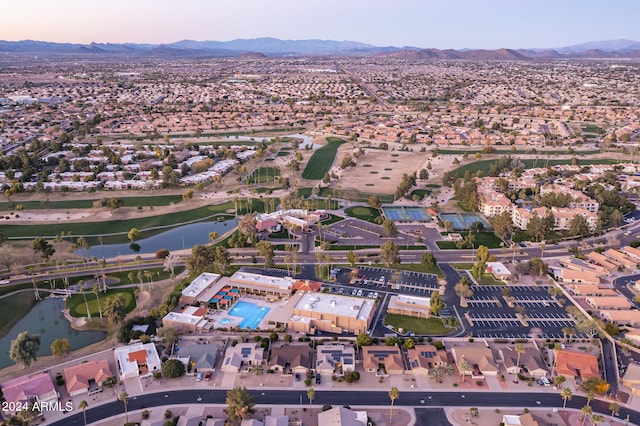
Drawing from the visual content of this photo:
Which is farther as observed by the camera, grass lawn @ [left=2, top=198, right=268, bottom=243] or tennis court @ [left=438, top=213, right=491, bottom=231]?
tennis court @ [left=438, top=213, right=491, bottom=231]

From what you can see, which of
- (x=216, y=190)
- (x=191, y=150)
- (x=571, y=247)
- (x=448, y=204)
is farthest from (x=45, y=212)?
(x=571, y=247)

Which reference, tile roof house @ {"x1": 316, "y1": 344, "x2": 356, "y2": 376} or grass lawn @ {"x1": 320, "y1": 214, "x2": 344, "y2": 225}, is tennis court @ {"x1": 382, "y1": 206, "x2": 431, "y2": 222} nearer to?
grass lawn @ {"x1": 320, "y1": 214, "x2": 344, "y2": 225}

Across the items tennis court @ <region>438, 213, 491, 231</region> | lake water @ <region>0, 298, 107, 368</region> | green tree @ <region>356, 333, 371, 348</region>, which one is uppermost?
tennis court @ <region>438, 213, 491, 231</region>

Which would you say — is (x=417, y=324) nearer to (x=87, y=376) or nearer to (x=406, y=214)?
(x=87, y=376)

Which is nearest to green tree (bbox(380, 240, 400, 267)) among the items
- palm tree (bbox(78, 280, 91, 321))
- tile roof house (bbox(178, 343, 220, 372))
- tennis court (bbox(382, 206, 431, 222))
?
tennis court (bbox(382, 206, 431, 222))

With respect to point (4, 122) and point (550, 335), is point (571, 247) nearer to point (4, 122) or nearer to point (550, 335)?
point (550, 335)

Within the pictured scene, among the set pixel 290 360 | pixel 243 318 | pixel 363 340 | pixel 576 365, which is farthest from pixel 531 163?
pixel 290 360

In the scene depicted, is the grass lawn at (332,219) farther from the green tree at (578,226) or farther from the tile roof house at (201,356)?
the green tree at (578,226)
